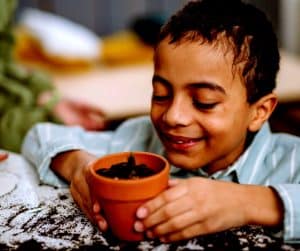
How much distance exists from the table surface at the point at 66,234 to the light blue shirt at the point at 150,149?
3.8 inches

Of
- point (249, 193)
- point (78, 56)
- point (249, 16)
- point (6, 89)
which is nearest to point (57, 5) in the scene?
point (78, 56)

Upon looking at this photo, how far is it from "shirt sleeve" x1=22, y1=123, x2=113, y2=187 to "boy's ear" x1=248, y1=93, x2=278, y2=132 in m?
0.35

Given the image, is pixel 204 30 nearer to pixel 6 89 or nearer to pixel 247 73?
pixel 247 73

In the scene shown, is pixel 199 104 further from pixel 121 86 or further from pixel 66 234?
pixel 121 86

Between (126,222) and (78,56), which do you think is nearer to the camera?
(126,222)

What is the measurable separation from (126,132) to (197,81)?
37 cm

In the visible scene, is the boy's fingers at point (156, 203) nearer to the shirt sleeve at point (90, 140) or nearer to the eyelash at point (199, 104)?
the eyelash at point (199, 104)

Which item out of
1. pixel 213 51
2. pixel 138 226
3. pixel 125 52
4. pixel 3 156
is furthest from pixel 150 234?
pixel 125 52

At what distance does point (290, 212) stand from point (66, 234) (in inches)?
13.9

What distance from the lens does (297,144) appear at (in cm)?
119

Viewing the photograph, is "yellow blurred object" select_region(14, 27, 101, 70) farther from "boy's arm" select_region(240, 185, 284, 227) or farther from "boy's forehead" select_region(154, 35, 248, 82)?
"boy's arm" select_region(240, 185, 284, 227)

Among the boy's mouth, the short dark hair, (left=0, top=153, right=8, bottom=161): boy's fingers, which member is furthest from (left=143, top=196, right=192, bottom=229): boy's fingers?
(left=0, top=153, right=8, bottom=161): boy's fingers

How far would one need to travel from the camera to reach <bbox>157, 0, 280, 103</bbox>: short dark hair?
1.07m

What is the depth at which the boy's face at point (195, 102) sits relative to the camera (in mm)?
1035
